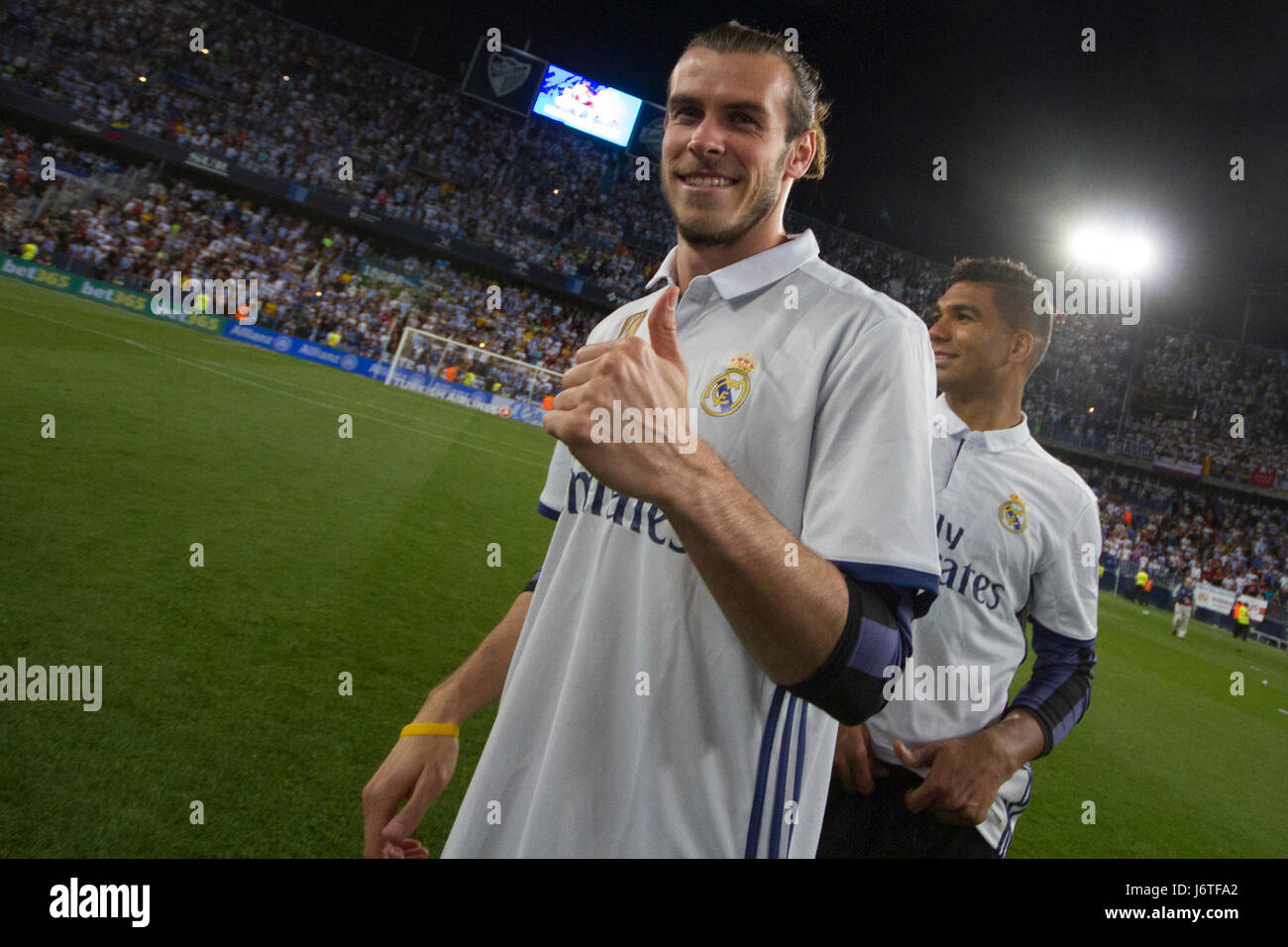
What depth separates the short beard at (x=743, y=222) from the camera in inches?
65.6

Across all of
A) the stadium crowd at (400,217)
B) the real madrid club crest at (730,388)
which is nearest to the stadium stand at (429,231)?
the stadium crowd at (400,217)

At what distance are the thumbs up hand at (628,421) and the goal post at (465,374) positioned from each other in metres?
23.7

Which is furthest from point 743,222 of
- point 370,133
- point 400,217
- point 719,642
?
point 370,133

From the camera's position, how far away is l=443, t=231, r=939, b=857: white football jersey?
1292 mm

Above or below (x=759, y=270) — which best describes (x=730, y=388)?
below

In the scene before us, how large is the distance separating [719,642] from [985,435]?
201cm

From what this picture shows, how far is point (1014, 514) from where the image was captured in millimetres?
2801

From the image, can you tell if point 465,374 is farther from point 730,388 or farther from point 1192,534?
Result: point 1192,534

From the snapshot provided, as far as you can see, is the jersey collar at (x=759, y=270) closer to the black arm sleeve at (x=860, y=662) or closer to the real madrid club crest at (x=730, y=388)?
the real madrid club crest at (x=730, y=388)

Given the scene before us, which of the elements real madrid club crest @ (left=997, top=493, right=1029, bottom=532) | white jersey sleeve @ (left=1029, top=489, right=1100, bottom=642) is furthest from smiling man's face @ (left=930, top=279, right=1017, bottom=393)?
white jersey sleeve @ (left=1029, top=489, right=1100, bottom=642)

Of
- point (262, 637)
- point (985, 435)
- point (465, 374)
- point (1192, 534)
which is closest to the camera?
point (985, 435)

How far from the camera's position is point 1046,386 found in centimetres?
3534

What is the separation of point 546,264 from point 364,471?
1028 inches
